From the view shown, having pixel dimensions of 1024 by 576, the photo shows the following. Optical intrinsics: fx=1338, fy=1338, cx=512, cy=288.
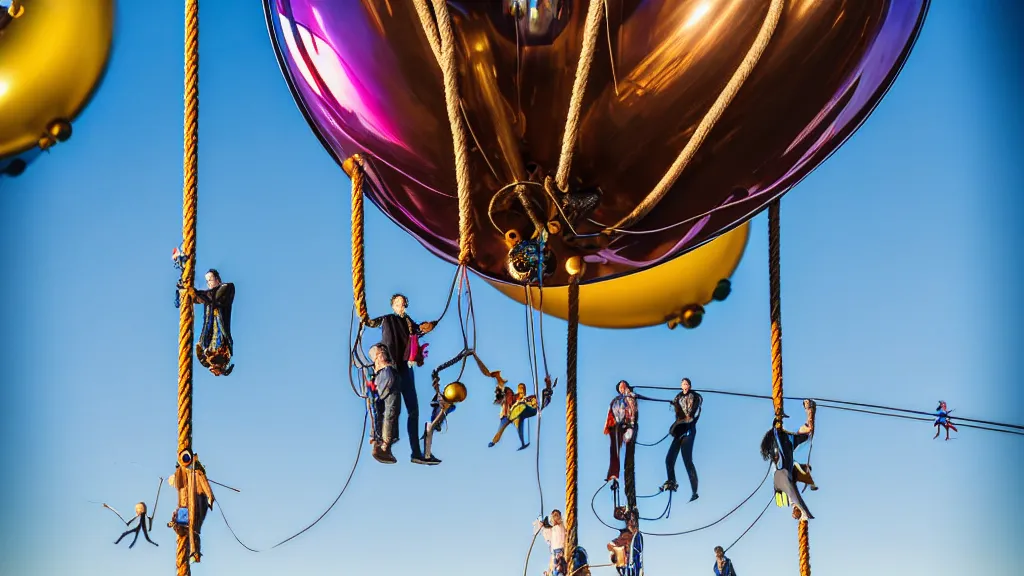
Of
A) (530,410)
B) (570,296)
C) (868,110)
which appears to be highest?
(868,110)

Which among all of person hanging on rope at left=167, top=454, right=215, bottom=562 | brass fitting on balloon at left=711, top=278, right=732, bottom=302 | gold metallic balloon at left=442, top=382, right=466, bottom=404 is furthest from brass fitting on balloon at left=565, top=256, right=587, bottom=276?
brass fitting on balloon at left=711, top=278, right=732, bottom=302

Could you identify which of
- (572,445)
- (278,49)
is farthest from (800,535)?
(278,49)

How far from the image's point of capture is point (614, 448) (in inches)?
254

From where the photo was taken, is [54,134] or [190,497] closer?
[190,497]

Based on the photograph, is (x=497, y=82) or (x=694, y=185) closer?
(x=497, y=82)

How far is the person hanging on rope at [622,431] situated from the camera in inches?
251

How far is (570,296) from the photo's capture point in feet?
15.0

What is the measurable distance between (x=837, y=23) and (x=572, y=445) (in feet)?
5.21

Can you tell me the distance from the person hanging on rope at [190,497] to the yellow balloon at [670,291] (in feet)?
10.5

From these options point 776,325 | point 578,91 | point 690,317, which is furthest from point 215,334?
point 690,317

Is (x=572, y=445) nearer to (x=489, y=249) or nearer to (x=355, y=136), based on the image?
(x=489, y=249)

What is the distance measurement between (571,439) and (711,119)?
1.18 metres

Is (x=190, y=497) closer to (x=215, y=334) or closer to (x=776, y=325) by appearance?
(x=215, y=334)

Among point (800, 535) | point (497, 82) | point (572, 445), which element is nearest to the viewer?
point (497, 82)
